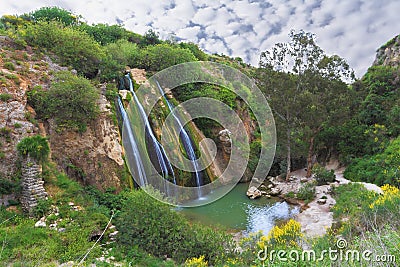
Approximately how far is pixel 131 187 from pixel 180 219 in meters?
4.52

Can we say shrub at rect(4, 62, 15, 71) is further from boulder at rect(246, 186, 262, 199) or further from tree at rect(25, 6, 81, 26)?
tree at rect(25, 6, 81, 26)

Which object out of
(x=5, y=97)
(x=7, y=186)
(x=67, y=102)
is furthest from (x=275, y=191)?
(x=5, y=97)

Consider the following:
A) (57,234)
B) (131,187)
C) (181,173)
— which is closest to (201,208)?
(181,173)

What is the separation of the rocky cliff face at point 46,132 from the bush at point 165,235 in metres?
3.90

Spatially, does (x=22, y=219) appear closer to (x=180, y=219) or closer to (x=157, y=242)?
(x=157, y=242)

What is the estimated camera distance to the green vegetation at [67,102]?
9742 millimetres

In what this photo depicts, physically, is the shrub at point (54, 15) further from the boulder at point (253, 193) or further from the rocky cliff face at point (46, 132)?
the boulder at point (253, 193)

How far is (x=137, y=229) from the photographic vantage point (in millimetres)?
6602

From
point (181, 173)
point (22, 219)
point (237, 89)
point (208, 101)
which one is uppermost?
point (237, 89)

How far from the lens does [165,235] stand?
257 inches

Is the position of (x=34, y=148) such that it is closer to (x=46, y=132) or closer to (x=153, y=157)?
(x=46, y=132)

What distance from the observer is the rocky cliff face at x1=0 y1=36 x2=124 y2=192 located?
8297 mm

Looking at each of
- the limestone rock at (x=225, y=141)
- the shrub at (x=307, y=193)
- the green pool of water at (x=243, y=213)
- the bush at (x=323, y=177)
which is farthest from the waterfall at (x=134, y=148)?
the bush at (x=323, y=177)

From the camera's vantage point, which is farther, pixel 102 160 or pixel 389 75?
pixel 389 75
